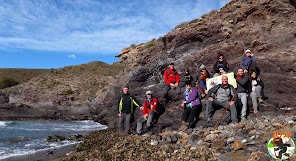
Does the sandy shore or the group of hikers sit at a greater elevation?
the group of hikers

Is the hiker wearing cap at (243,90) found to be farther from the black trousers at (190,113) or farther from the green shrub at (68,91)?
the green shrub at (68,91)

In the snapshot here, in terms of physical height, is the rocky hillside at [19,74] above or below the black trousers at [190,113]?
above

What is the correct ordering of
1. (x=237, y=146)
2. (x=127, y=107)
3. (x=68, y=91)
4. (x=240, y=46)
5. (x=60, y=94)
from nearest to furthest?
(x=237, y=146) → (x=127, y=107) → (x=240, y=46) → (x=60, y=94) → (x=68, y=91)

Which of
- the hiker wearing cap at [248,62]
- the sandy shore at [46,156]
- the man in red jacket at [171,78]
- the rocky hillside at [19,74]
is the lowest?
the sandy shore at [46,156]

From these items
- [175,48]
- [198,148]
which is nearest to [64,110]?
[175,48]

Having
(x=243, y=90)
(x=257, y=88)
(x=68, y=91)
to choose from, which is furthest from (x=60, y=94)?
(x=257, y=88)

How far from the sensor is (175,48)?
21.0 meters

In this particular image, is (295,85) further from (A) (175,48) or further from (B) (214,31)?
(A) (175,48)

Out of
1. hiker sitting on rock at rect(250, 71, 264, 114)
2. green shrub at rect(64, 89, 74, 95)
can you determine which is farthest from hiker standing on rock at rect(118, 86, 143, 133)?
green shrub at rect(64, 89, 74, 95)

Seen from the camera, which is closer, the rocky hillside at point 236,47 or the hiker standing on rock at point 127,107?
the hiker standing on rock at point 127,107

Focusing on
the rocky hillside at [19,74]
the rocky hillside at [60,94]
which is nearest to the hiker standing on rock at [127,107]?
the rocky hillside at [60,94]

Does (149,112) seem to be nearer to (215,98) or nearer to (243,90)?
(215,98)

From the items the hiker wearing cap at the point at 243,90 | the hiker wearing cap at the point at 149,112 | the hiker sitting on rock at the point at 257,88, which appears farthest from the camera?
the hiker wearing cap at the point at 149,112

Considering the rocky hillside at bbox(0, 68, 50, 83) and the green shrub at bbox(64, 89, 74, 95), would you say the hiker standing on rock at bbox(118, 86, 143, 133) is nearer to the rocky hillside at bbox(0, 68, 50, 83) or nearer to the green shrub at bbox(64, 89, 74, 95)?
the green shrub at bbox(64, 89, 74, 95)
